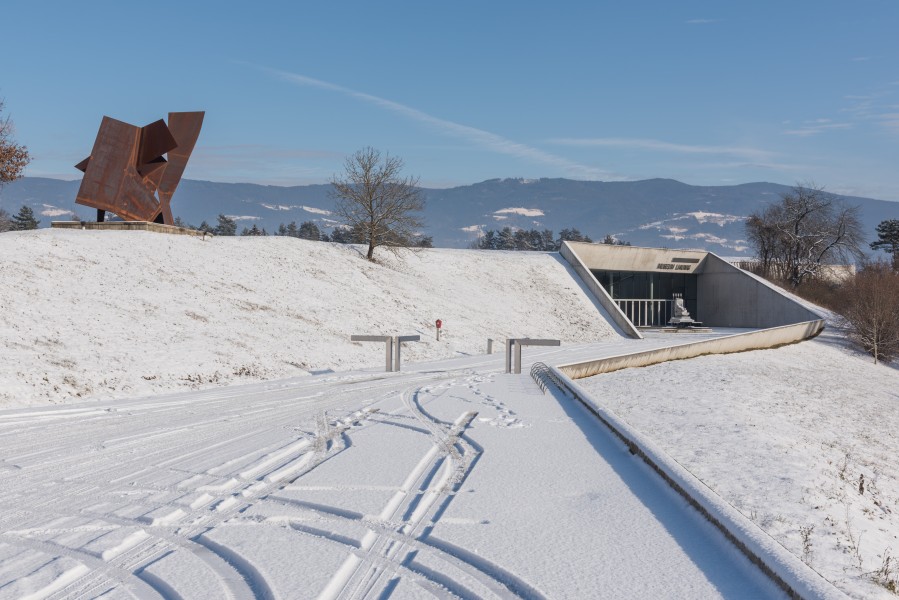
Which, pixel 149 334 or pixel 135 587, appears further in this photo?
pixel 149 334

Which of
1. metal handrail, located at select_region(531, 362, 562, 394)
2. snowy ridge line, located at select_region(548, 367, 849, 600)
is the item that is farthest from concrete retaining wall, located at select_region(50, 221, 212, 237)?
snowy ridge line, located at select_region(548, 367, 849, 600)

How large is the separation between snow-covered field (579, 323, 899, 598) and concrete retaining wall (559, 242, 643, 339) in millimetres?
12841

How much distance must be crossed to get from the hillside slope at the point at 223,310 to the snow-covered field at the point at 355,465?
0.15 m

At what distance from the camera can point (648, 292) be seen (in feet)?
194

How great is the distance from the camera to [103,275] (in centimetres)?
2606

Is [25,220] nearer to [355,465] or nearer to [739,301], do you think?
[739,301]

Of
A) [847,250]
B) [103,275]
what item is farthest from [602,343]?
[847,250]

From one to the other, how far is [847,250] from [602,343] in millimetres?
38980

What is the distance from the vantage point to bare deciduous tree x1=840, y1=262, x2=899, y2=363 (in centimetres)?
4131

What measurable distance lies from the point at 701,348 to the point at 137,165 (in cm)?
2659

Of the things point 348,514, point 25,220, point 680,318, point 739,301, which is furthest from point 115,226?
point 25,220

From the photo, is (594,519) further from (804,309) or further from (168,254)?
(804,309)

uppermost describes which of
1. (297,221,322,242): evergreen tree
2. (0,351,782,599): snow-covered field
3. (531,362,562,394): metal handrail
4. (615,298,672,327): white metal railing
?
(297,221,322,242): evergreen tree

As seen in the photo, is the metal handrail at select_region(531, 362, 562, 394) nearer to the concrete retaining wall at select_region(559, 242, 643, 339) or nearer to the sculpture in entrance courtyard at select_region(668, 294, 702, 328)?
the concrete retaining wall at select_region(559, 242, 643, 339)
